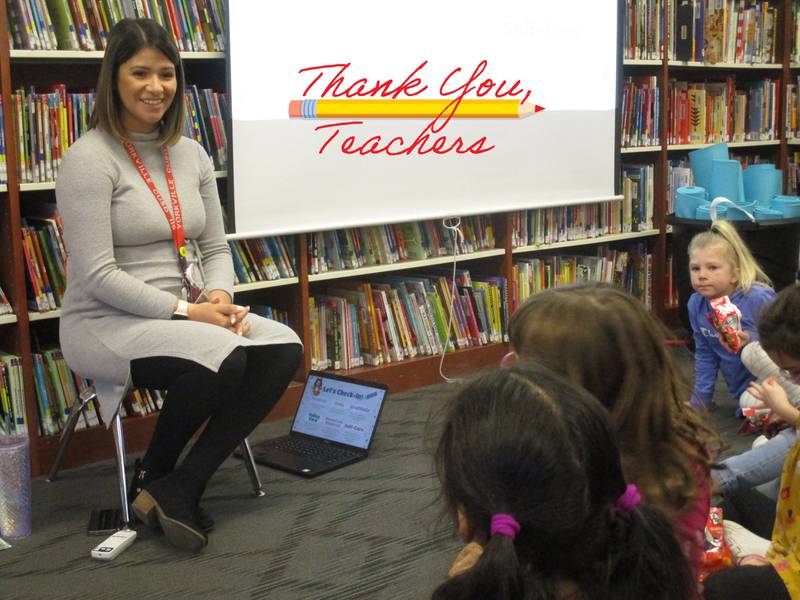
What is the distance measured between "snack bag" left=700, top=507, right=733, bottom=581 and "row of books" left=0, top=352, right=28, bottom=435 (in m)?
1.89

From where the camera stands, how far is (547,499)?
97 cm

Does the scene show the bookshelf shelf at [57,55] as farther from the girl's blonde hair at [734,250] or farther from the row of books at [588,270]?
the girl's blonde hair at [734,250]

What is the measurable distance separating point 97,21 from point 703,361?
2298 mm

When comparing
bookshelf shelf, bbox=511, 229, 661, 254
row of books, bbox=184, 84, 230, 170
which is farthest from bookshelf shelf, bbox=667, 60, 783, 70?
row of books, bbox=184, 84, 230, 170

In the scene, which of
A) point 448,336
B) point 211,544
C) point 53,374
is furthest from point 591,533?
point 448,336

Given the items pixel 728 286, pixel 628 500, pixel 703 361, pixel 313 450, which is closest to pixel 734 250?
pixel 728 286

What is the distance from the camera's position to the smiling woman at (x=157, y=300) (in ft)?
8.21

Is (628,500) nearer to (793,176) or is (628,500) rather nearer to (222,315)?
(222,315)

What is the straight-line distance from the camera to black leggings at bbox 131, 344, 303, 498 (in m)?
2.50

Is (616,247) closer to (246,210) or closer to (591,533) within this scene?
(246,210)

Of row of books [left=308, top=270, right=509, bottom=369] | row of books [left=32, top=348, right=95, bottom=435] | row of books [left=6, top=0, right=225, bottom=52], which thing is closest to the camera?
row of books [left=6, top=0, right=225, bottom=52]

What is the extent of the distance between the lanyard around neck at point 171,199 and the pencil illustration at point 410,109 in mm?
726

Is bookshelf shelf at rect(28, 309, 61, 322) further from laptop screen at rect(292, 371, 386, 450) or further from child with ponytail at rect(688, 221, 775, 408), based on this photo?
child with ponytail at rect(688, 221, 775, 408)

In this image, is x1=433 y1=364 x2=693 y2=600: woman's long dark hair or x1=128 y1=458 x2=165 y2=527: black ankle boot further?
x1=128 y1=458 x2=165 y2=527: black ankle boot
